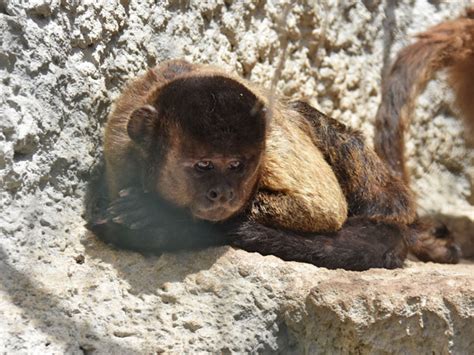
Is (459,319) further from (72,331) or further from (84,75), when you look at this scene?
(84,75)

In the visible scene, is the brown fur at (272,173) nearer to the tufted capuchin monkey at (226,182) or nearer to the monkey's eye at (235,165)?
the tufted capuchin monkey at (226,182)

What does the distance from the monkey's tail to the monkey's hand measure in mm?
1824

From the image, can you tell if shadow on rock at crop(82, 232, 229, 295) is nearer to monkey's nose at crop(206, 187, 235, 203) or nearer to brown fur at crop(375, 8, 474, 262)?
monkey's nose at crop(206, 187, 235, 203)

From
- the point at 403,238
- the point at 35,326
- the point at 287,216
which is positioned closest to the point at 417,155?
the point at 403,238

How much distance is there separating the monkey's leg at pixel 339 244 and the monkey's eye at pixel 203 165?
1.26 feet

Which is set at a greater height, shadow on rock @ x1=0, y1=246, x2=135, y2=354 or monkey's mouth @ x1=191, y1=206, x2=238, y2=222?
monkey's mouth @ x1=191, y1=206, x2=238, y2=222

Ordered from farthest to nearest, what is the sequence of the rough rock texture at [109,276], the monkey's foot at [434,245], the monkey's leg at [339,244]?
the monkey's foot at [434,245] → the monkey's leg at [339,244] → the rough rock texture at [109,276]

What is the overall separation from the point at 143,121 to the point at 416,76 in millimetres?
2178

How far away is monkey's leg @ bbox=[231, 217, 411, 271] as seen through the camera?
14.0ft

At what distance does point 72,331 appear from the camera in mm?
3480

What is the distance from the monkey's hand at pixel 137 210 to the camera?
13.5 feet

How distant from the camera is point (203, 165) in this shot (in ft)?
13.4

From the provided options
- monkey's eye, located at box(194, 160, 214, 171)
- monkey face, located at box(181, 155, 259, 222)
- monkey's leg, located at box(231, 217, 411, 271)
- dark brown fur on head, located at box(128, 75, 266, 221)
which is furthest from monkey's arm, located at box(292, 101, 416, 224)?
monkey's eye, located at box(194, 160, 214, 171)

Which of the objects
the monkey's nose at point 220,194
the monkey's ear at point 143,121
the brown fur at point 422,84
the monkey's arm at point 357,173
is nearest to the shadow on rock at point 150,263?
the monkey's nose at point 220,194
